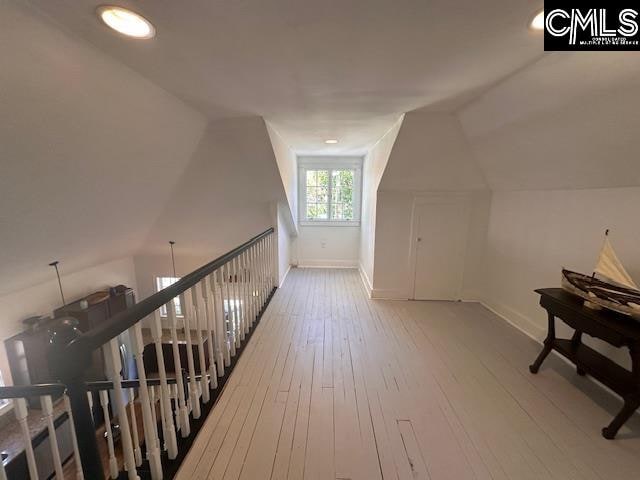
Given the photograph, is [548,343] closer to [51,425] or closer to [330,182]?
[51,425]

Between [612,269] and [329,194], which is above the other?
[329,194]

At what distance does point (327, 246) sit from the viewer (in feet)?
17.9

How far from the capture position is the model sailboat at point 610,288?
1.60 metres

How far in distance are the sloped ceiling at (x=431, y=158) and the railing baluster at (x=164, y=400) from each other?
271 centimetres

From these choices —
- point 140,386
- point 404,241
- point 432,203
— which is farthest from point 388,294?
point 140,386

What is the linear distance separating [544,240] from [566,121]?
1254mm

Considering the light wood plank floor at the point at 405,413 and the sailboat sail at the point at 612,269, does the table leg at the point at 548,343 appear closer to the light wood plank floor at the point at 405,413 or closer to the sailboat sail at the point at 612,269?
the light wood plank floor at the point at 405,413

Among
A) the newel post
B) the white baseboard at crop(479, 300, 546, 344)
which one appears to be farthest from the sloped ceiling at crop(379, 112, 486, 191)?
the newel post

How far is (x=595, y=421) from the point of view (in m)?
1.70

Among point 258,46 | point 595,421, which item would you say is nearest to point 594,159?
point 595,421

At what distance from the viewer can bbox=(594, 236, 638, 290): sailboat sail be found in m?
1.73

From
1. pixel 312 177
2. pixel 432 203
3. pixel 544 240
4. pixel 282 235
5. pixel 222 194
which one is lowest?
pixel 282 235

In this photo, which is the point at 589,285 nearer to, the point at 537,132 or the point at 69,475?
the point at 537,132

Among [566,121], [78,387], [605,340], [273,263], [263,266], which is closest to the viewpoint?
[78,387]
